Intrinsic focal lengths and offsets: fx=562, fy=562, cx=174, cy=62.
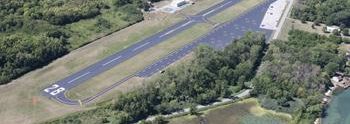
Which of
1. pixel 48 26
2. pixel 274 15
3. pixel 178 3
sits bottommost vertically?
pixel 274 15

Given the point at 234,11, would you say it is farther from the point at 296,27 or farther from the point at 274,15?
the point at 296,27

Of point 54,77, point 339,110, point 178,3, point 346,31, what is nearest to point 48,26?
point 54,77

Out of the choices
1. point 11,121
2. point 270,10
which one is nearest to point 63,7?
point 11,121

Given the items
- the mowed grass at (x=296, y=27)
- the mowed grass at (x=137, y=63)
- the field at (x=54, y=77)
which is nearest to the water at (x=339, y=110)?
the mowed grass at (x=296, y=27)

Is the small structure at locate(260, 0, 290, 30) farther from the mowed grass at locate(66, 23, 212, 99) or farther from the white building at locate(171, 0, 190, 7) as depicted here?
the white building at locate(171, 0, 190, 7)

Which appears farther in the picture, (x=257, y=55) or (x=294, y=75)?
(x=257, y=55)

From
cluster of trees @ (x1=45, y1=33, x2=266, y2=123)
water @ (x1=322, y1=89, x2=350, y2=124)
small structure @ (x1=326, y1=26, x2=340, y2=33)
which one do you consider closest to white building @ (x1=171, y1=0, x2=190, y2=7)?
cluster of trees @ (x1=45, y1=33, x2=266, y2=123)

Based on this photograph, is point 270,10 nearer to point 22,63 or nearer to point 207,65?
point 207,65
